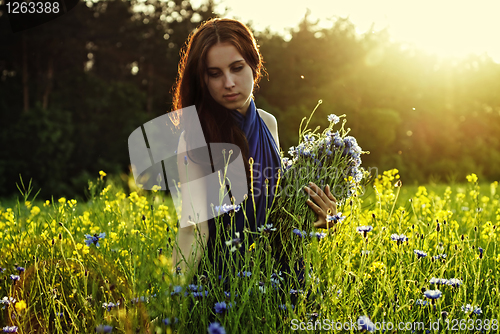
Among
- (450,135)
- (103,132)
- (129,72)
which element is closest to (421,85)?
(450,135)

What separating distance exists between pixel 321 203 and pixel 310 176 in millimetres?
155

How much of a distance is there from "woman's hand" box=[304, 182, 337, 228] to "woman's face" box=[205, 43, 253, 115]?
69 cm

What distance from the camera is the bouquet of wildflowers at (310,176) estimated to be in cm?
191

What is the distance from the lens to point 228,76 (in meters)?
2.15

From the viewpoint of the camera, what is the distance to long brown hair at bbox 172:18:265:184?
2.18 metres

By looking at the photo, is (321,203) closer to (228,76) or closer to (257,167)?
(257,167)

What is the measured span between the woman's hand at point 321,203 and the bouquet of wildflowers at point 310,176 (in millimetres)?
30

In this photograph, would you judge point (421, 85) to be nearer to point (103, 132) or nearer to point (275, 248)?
point (103, 132)

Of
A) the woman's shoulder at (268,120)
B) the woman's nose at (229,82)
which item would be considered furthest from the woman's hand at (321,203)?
the woman's shoulder at (268,120)

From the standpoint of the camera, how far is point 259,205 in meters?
2.08

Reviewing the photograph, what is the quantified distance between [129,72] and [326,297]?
47.1 feet

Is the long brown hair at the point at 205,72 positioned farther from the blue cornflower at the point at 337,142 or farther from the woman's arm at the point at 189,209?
the blue cornflower at the point at 337,142

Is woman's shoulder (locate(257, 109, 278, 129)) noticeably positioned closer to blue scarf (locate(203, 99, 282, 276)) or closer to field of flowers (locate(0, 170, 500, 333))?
blue scarf (locate(203, 99, 282, 276))

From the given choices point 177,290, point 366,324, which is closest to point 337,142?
point 366,324
